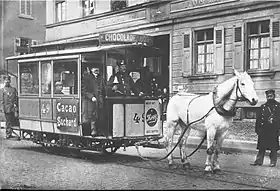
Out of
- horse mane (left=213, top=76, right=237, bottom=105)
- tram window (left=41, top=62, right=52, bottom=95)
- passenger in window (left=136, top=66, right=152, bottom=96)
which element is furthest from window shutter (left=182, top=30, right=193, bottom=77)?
tram window (left=41, top=62, right=52, bottom=95)

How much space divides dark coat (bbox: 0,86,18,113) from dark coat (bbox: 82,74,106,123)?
2452 millimetres

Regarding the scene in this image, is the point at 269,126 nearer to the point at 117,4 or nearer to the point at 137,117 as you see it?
the point at 137,117

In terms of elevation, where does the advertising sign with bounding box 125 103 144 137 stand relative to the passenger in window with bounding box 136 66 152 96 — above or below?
below

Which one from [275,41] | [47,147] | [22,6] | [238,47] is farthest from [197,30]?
[47,147]

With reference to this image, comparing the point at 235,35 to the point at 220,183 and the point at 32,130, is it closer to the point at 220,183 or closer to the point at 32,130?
the point at 220,183

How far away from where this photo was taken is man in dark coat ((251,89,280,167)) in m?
6.82

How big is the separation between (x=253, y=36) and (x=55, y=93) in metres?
3.73

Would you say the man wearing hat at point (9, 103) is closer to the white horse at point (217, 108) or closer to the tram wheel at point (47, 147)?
the tram wheel at point (47, 147)

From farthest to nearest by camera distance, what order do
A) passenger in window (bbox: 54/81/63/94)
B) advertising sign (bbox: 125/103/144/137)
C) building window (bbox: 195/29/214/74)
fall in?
passenger in window (bbox: 54/81/63/94) < advertising sign (bbox: 125/103/144/137) < building window (bbox: 195/29/214/74)

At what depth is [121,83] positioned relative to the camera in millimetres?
7383

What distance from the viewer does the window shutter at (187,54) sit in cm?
629

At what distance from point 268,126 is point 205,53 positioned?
5.97 feet

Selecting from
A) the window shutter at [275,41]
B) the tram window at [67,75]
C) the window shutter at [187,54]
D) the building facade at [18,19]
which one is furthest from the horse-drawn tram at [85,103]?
the window shutter at [275,41]

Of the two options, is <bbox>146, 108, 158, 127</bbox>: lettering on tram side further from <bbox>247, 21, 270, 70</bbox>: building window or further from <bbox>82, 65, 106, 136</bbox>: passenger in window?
<bbox>247, 21, 270, 70</bbox>: building window
